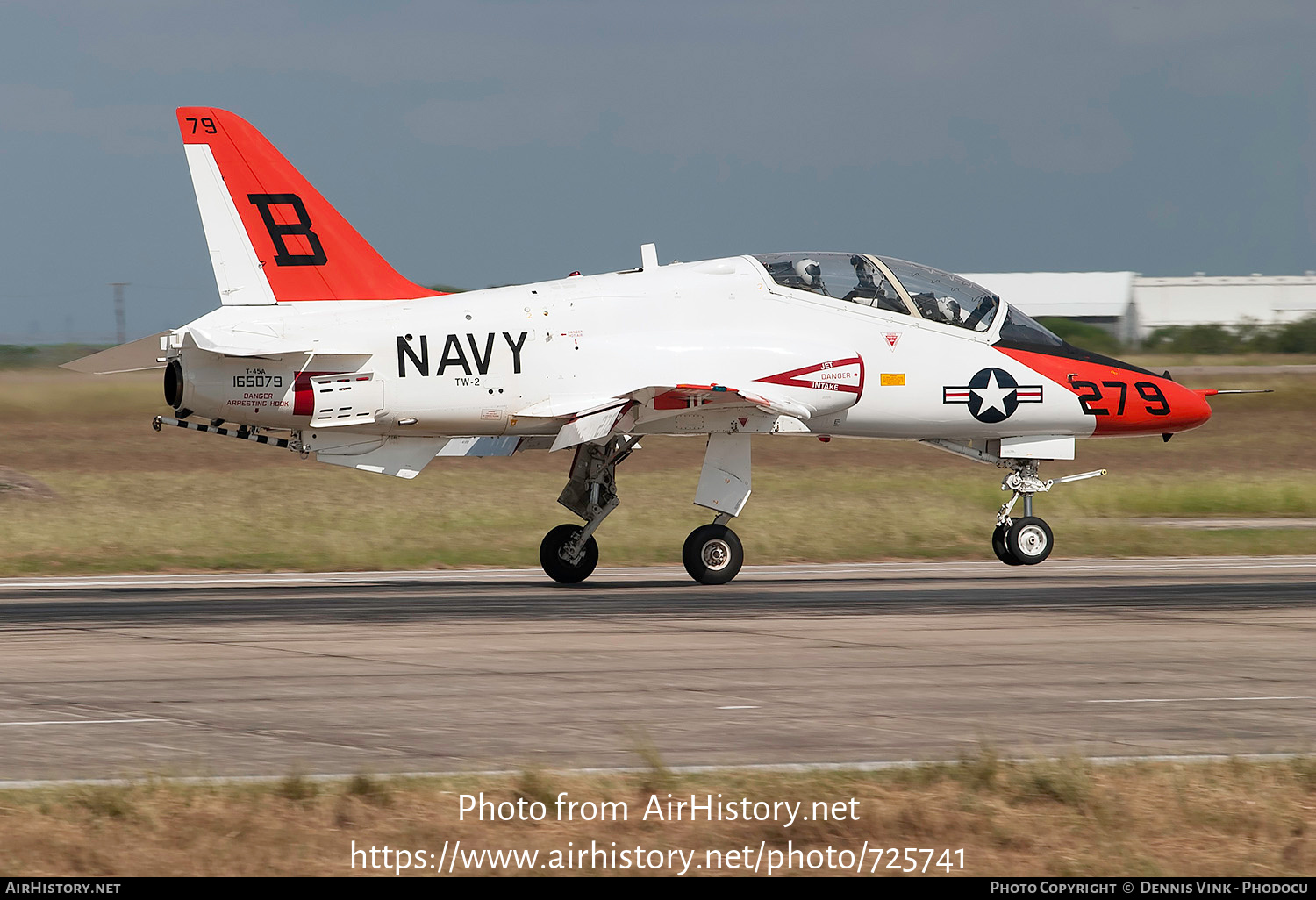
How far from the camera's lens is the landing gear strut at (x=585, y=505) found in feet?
64.1

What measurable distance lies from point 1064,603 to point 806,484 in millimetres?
16487

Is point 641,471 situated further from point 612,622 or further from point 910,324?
point 612,622

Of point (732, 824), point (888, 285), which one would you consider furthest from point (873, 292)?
point (732, 824)

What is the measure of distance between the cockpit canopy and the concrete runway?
133 inches

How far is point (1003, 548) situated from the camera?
20.4 metres

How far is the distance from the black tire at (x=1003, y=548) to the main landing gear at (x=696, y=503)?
11.6ft

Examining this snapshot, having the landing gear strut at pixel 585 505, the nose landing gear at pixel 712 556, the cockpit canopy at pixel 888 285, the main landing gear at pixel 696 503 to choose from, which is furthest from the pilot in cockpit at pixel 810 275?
the nose landing gear at pixel 712 556

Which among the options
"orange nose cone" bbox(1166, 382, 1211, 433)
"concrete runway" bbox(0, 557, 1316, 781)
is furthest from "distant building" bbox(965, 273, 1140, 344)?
"concrete runway" bbox(0, 557, 1316, 781)

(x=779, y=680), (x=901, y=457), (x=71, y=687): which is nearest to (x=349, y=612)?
(x=71, y=687)

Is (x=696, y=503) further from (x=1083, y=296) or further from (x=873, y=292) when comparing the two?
(x=1083, y=296)

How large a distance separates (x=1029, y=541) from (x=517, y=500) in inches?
483

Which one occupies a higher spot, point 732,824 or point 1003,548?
point 732,824

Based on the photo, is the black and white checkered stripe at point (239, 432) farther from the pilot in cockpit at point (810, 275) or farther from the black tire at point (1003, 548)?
the black tire at point (1003, 548)

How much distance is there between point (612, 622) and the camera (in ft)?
49.3
